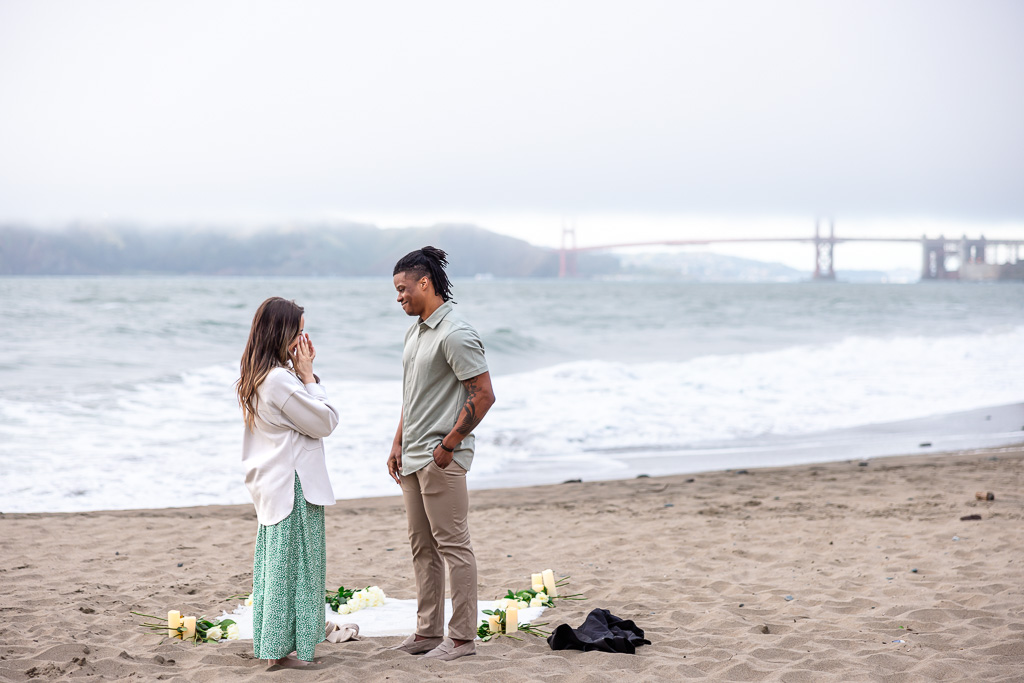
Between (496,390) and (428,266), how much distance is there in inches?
406

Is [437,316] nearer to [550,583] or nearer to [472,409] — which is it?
[472,409]

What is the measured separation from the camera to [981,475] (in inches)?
282

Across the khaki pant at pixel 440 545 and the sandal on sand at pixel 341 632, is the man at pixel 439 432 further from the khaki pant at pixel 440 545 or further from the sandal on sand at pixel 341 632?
the sandal on sand at pixel 341 632

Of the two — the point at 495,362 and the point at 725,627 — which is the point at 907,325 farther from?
the point at 725,627

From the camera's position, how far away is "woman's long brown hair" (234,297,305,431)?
9.98ft

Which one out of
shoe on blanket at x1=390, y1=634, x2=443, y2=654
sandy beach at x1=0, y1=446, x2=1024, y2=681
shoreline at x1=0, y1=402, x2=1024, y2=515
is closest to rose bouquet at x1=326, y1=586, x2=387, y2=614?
sandy beach at x1=0, y1=446, x2=1024, y2=681

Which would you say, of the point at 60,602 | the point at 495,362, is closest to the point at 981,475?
the point at 60,602

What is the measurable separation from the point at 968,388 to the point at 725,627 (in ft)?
42.5

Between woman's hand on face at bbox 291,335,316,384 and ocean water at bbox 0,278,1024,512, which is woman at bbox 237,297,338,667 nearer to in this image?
woman's hand on face at bbox 291,335,316,384

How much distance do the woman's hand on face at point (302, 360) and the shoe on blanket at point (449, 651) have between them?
126cm

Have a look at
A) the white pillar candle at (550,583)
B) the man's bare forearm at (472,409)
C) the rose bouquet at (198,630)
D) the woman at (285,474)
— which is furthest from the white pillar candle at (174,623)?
the white pillar candle at (550,583)

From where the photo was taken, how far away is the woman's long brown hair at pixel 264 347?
9.98ft

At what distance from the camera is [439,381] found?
3.21m

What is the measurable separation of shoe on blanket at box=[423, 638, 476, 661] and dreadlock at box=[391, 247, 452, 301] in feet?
4.83
